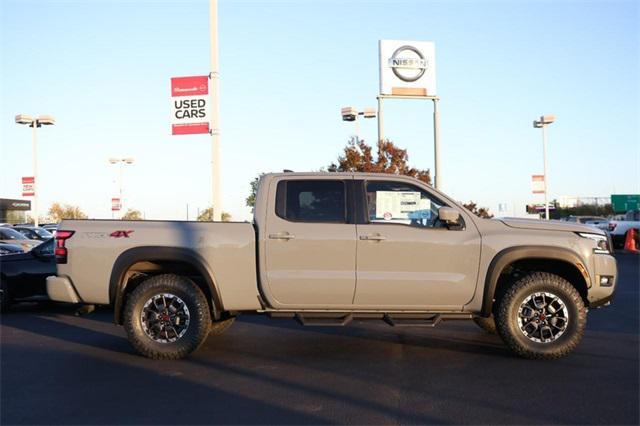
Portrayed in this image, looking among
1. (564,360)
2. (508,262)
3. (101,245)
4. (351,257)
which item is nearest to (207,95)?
(101,245)

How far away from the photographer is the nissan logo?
77.9 feet

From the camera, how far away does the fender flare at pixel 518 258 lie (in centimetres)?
685

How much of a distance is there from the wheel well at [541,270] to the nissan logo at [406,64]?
1734 cm

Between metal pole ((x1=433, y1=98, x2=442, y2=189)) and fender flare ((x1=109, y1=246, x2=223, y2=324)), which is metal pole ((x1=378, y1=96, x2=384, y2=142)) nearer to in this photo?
metal pole ((x1=433, y1=98, x2=442, y2=189))

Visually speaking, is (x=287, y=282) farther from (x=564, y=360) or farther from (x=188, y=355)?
(x=564, y=360)

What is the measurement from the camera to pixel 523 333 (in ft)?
22.8

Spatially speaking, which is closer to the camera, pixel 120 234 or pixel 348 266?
pixel 348 266

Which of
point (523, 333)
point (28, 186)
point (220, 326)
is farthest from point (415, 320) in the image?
point (28, 186)

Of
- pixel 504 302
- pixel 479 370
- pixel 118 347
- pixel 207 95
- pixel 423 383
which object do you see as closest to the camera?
pixel 423 383

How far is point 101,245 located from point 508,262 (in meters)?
4.49

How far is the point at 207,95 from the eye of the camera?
39.7 ft

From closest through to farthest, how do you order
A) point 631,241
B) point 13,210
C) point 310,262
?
point 310,262 < point 631,241 < point 13,210

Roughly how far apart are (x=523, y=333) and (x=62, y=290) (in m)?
5.14

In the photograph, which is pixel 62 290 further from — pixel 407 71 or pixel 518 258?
pixel 407 71
